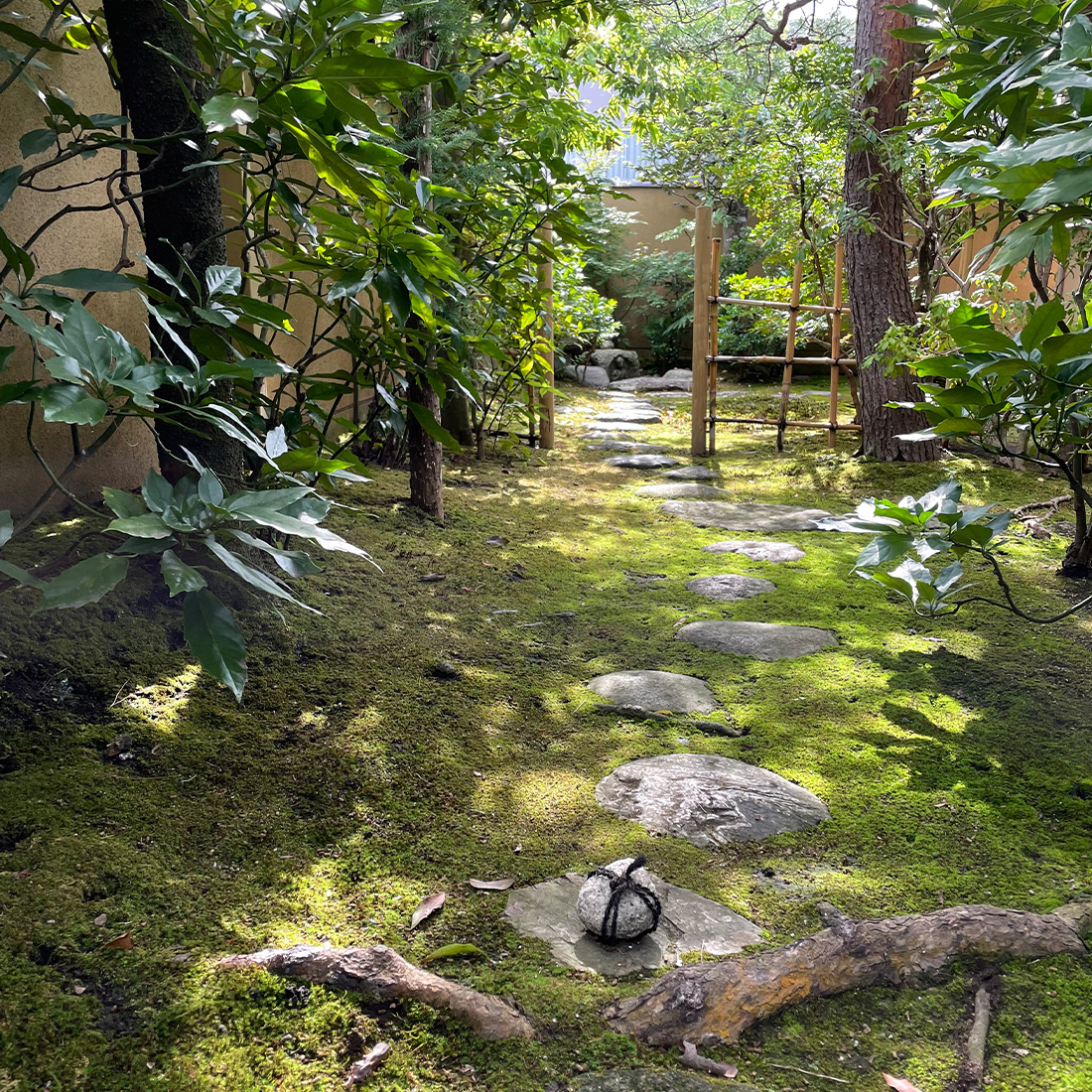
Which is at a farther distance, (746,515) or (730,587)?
(746,515)

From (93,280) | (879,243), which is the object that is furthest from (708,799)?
(879,243)

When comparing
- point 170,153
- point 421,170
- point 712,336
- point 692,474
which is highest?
point 421,170

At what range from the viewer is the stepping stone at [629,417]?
8406mm

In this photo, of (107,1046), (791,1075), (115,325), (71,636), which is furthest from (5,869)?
(115,325)

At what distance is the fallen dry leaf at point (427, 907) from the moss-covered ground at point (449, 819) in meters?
0.02

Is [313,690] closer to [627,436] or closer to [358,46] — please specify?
[358,46]

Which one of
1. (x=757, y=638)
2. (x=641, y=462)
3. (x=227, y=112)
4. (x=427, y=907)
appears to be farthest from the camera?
(x=641, y=462)

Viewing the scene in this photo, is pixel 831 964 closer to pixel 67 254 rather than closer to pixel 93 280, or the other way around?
pixel 93 280

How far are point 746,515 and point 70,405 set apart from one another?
4080mm

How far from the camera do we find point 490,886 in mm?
1510

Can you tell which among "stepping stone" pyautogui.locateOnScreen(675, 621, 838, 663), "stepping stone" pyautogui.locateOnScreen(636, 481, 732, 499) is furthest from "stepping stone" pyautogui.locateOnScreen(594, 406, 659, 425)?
"stepping stone" pyautogui.locateOnScreen(675, 621, 838, 663)

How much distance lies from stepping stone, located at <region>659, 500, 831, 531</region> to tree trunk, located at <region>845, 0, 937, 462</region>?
116cm

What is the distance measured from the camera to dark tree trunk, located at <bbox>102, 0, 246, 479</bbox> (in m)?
1.81

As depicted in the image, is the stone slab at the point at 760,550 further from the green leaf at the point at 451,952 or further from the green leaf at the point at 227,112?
the green leaf at the point at 227,112
